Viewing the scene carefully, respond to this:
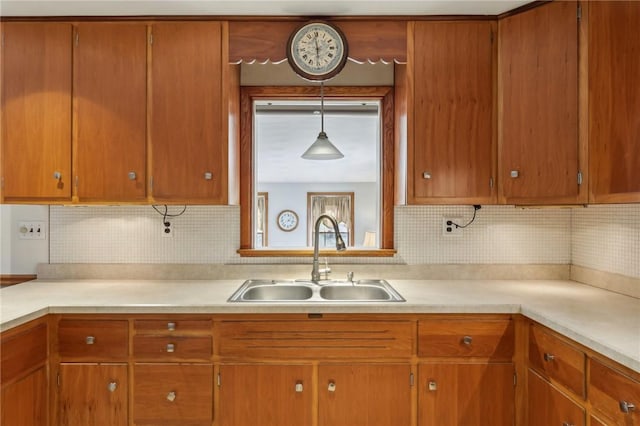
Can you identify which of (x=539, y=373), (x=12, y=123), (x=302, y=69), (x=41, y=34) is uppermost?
(x=41, y=34)

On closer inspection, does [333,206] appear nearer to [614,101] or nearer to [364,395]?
[364,395]

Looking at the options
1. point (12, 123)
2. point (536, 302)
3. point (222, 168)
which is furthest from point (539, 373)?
point (12, 123)

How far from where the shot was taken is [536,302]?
1.76 m

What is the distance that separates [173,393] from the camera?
1750 mm

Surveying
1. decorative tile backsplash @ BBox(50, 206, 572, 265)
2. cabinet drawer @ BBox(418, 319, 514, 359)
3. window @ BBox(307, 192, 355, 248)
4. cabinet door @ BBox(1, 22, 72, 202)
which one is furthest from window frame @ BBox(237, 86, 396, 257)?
window @ BBox(307, 192, 355, 248)

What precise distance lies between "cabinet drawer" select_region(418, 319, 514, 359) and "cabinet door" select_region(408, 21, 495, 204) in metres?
0.63

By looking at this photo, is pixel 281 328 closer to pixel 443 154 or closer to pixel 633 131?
pixel 443 154

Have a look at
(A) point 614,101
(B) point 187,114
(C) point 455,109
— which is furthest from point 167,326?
(A) point 614,101

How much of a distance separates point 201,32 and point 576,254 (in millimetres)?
2438

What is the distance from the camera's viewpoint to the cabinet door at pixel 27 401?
1.55 m

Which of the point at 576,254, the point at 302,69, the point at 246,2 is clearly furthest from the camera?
the point at 576,254

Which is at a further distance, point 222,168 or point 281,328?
point 222,168

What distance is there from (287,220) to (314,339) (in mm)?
6725

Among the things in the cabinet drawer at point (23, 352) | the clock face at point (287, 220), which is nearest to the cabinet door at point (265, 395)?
the cabinet drawer at point (23, 352)
